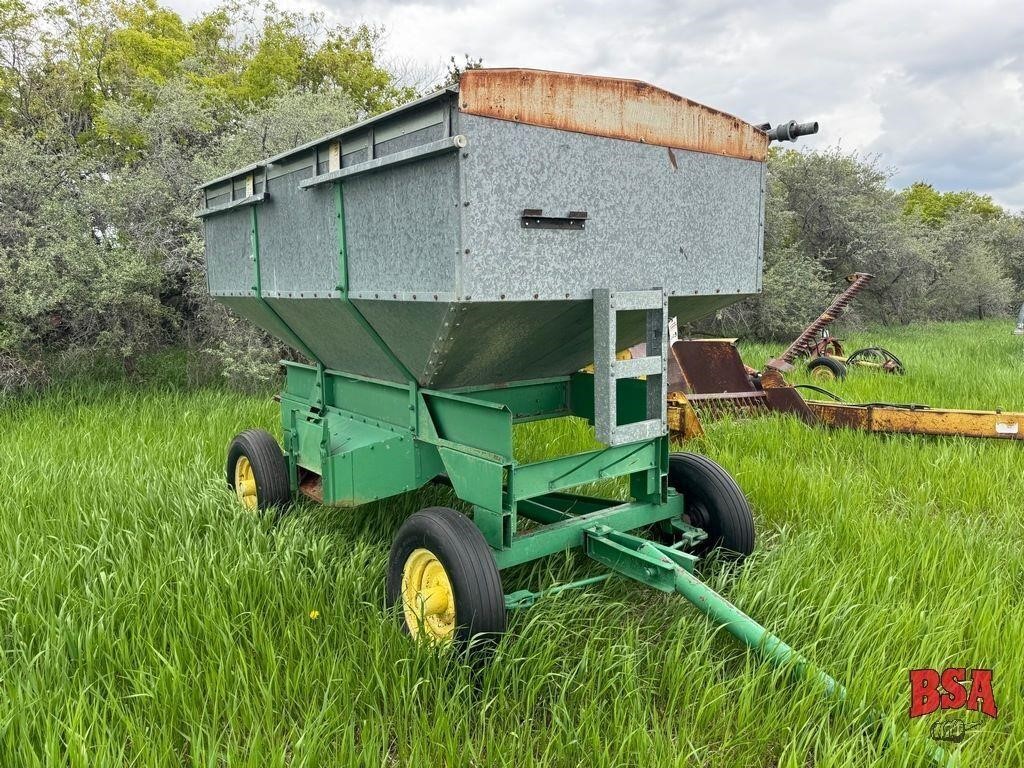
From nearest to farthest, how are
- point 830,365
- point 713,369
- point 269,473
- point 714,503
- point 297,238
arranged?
point 714,503
point 297,238
point 269,473
point 713,369
point 830,365

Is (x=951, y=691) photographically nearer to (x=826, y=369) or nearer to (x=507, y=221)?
(x=507, y=221)

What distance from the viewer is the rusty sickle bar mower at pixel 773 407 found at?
18.7 feet

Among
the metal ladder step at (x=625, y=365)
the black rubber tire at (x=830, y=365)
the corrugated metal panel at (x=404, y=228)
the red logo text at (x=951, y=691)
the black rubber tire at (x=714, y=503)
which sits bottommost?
the red logo text at (x=951, y=691)

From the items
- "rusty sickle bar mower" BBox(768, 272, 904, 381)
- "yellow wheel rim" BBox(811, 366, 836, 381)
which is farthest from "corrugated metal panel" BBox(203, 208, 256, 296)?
"yellow wheel rim" BBox(811, 366, 836, 381)

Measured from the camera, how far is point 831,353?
12.5 m

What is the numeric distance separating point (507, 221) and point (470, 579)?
149cm

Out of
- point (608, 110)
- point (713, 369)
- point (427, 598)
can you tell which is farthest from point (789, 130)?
point (713, 369)

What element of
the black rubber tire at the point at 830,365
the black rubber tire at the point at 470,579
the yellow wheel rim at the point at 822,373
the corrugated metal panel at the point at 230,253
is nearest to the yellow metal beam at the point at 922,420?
the black rubber tire at the point at 830,365

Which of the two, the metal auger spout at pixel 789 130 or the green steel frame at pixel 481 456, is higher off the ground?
the metal auger spout at pixel 789 130

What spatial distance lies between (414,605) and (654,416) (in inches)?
57.6

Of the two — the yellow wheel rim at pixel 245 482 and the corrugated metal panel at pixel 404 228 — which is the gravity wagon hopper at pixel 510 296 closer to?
the corrugated metal panel at pixel 404 228

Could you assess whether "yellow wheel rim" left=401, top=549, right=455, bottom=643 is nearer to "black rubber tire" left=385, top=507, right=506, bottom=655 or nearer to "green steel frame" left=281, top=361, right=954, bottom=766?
"black rubber tire" left=385, top=507, right=506, bottom=655

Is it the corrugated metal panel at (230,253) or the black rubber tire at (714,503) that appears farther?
the corrugated metal panel at (230,253)

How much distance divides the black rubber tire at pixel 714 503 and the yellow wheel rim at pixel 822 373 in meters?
7.23
